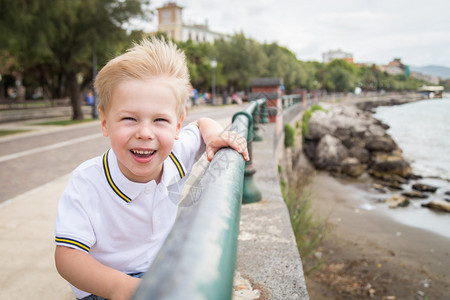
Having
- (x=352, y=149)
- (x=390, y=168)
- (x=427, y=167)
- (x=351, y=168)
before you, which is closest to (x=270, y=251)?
(x=351, y=168)

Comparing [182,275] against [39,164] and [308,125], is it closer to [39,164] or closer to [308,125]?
[39,164]

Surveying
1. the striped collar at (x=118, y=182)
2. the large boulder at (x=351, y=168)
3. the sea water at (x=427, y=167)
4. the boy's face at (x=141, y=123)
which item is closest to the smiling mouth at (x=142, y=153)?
the boy's face at (x=141, y=123)

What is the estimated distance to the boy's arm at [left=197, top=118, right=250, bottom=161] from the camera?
1.46 meters

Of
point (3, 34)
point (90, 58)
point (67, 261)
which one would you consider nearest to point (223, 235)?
point (67, 261)

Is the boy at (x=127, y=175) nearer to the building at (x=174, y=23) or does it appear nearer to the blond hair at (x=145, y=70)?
the blond hair at (x=145, y=70)

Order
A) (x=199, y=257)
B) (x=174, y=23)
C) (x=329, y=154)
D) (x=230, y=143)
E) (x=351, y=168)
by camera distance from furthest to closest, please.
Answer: (x=174, y=23)
(x=329, y=154)
(x=351, y=168)
(x=230, y=143)
(x=199, y=257)

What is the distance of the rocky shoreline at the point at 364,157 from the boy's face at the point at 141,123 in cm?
898

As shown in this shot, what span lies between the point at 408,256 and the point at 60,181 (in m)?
5.93

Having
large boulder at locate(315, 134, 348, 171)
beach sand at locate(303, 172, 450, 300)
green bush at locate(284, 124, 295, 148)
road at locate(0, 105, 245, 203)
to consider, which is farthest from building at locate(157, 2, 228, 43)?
beach sand at locate(303, 172, 450, 300)

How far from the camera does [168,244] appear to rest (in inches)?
22.9

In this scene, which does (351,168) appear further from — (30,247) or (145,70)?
(145,70)

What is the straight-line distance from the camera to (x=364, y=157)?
14.8 metres

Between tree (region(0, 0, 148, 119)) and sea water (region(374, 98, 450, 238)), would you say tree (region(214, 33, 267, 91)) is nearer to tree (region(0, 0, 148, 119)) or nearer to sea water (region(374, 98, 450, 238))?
sea water (region(374, 98, 450, 238))

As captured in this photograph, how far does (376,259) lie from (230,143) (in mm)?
5334
